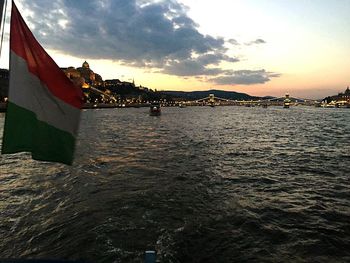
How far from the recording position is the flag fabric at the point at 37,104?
499 centimetres

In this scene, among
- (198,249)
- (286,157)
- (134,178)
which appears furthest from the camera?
(286,157)

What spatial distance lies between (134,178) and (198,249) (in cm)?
929

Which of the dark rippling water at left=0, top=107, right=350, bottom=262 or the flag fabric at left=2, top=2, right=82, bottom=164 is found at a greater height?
the flag fabric at left=2, top=2, right=82, bottom=164

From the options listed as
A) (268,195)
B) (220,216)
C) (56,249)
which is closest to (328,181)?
(268,195)

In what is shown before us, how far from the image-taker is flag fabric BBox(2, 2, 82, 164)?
4992 millimetres

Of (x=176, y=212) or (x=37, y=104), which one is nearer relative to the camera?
(x=37, y=104)

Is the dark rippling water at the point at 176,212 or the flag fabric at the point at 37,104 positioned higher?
the flag fabric at the point at 37,104

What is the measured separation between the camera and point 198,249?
9539 mm

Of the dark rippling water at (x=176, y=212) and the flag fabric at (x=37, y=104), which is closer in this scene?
the flag fabric at (x=37, y=104)

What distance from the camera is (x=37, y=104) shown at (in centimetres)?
523

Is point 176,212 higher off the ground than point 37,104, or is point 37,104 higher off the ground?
point 37,104

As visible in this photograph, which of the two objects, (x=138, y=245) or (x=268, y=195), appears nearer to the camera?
(x=138, y=245)

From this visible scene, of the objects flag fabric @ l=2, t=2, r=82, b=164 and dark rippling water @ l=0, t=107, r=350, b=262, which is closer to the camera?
flag fabric @ l=2, t=2, r=82, b=164

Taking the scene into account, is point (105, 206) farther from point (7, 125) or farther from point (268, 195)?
point (7, 125)
